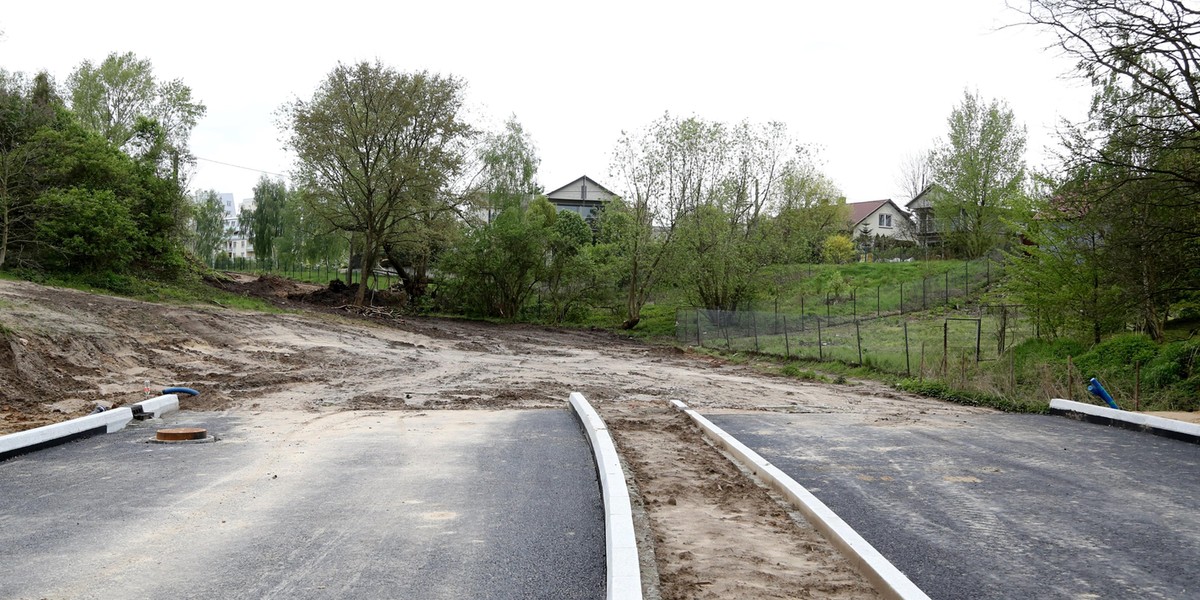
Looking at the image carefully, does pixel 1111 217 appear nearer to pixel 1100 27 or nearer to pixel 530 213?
pixel 1100 27

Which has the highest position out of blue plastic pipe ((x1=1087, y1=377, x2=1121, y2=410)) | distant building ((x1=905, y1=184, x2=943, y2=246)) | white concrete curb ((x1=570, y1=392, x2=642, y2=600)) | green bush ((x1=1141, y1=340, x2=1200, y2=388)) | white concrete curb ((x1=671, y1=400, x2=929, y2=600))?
distant building ((x1=905, y1=184, x2=943, y2=246))

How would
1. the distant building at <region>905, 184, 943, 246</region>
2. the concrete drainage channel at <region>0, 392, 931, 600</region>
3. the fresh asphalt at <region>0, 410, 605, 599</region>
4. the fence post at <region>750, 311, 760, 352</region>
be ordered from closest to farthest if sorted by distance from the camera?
the concrete drainage channel at <region>0, 392, 931, 600</region>, the fresh asphalt at <region>0, 410, 605, 599</region>, the fence post at <region>750, 311, 760, 352</region>, the distant building at <region>905, 184, 943, 246</region>

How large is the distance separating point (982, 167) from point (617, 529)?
4857 cm

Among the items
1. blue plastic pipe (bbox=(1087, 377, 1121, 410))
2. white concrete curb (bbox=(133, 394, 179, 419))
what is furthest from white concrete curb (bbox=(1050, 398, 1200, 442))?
white concrete curb (bbox=(133, 394, 179, 419))

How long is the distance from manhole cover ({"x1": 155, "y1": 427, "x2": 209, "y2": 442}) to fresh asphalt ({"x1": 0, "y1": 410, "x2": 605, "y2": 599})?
311 mm

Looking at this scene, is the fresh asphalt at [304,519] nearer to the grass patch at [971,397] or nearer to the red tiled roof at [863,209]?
the grass patch at [971,397]

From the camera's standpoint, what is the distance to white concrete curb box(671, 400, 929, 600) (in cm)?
438

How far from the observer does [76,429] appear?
9.30 m

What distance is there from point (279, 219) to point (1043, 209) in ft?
215

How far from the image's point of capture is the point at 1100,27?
1315 centimetres

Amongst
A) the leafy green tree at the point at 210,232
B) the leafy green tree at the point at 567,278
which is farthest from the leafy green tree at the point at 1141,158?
the leafy green tree at the point at 210,232

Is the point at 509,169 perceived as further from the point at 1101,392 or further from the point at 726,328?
the point at 1101,392

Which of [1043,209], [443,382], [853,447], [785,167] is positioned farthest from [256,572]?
[785,167]

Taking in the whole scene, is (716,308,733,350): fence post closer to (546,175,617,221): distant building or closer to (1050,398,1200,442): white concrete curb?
(1050,398,1200,442): white concrete curb
